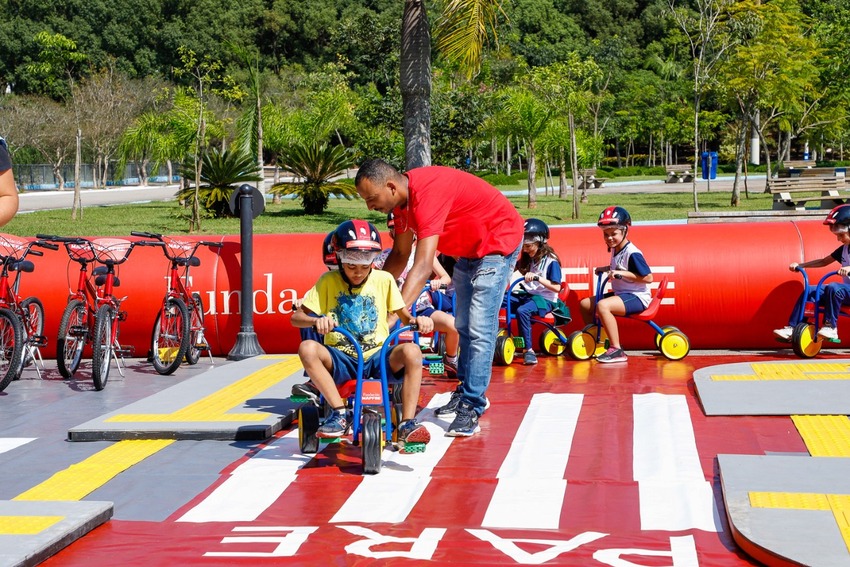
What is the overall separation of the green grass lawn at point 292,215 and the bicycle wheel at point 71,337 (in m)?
14.3

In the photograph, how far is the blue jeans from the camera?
23.9 ft

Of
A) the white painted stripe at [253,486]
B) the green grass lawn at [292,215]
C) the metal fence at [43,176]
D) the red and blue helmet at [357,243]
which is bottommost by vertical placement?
the white painted stripe at [253,486]

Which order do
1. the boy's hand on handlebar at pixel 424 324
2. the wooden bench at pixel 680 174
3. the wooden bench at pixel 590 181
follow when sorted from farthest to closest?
1. the wooden bench at pixel 680 174
2. the wooden bench at pixel 590 181
3. the boy's hand on handlebar at pixel 424 324

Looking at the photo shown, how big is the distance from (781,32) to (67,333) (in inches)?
1052

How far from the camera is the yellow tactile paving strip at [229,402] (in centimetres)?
776

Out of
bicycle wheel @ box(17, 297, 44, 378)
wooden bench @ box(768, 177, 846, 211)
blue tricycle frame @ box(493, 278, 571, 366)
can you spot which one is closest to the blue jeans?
blue tricycle frame @ box(493, 278, 571, 366)

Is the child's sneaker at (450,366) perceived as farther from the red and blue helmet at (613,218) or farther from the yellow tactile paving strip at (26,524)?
the yellow tactile paving strip at (26,524)

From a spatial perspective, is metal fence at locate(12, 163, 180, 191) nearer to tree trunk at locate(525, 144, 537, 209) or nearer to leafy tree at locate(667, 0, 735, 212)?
tree trunk at locate(525, 144, 537, 209)

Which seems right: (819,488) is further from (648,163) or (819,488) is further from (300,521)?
(648,163)

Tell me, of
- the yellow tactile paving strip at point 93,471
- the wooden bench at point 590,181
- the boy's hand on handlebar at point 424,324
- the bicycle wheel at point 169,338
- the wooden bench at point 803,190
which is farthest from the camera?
the wooden bench at point 590,181

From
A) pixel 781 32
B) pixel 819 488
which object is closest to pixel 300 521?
pixel 819 488

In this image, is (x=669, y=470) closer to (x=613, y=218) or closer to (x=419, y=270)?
(x=419, y=270)

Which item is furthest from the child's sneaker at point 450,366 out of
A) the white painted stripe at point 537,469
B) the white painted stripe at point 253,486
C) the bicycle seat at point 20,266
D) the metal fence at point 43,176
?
the metal fence at point 43,176

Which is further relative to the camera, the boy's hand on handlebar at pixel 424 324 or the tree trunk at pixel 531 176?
the tree trunk at pixel 531 176
